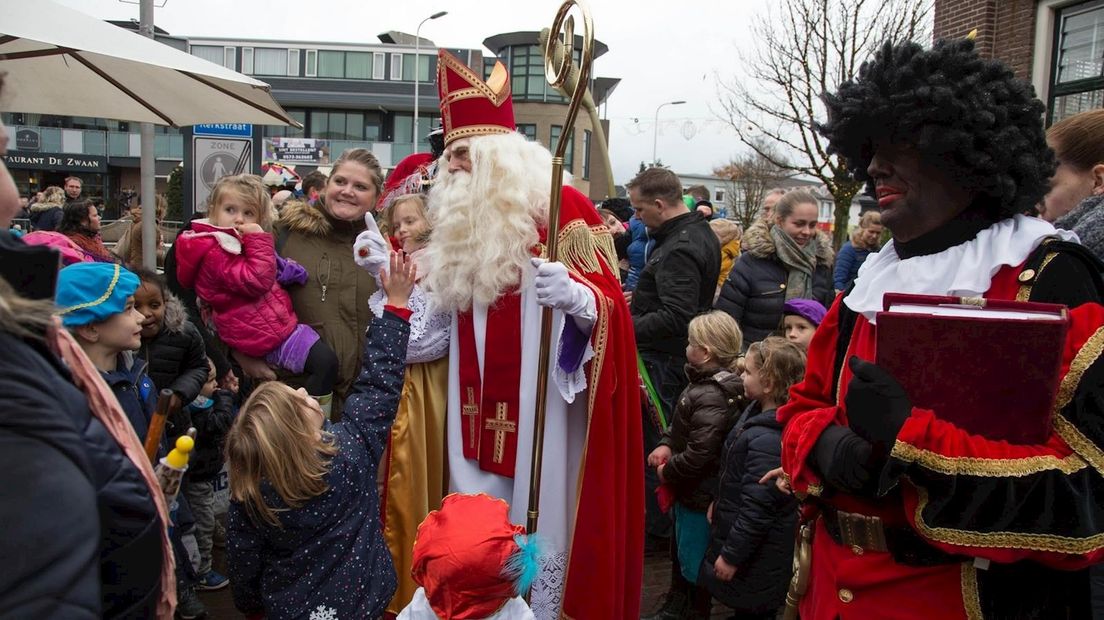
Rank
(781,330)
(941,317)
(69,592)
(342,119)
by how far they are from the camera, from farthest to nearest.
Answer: (342,119) → (781,330) → (941,317) → (69,592)

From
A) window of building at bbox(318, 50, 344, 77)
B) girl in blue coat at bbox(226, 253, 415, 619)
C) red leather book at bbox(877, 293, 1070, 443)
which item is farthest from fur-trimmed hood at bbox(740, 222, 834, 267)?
window of building at bbox(318, 50, 344, 77)

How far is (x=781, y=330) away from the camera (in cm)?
559

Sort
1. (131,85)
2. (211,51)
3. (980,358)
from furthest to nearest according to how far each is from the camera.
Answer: (211,51) < (131,85) < (980,358)

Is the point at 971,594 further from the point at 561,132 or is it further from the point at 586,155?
the point at 586,155

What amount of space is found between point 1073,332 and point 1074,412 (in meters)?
0.16

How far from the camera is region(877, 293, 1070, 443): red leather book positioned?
62.5 inches

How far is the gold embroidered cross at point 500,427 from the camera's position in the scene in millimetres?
3254

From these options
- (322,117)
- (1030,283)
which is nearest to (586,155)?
(322,117)

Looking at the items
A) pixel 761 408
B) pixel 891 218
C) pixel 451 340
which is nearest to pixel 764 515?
pixel 761 408

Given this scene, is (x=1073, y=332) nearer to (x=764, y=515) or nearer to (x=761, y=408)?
(x=764, y=515)

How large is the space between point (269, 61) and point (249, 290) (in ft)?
143

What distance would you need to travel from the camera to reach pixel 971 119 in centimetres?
185

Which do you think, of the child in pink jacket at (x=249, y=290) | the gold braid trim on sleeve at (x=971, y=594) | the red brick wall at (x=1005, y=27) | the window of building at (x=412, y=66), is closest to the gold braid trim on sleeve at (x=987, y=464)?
the gold braid trim on sleeve at (x=971, y=594)

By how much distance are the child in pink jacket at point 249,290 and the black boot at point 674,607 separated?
1.97 m
